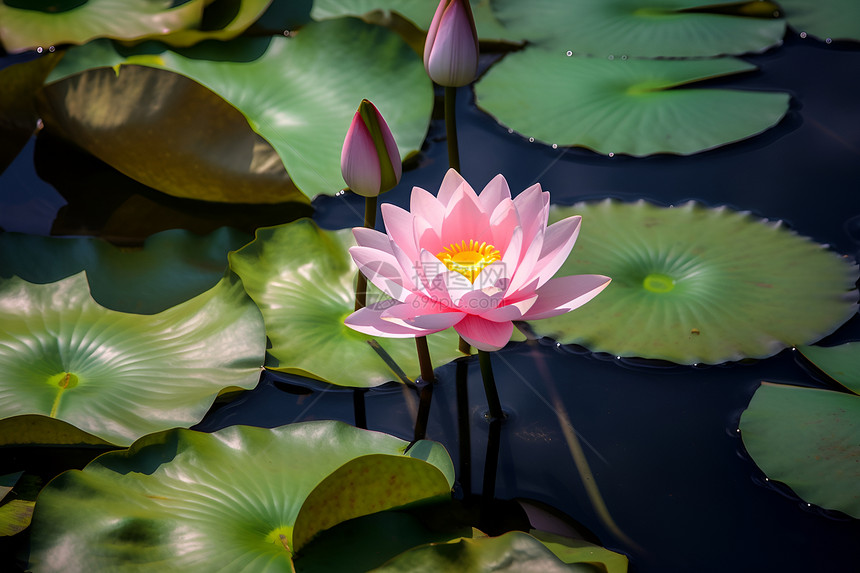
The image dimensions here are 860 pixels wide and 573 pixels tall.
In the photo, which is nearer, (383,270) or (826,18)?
(383,270)

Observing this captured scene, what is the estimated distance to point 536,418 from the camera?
62.8 inches

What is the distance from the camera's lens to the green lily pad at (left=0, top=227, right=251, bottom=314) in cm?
180

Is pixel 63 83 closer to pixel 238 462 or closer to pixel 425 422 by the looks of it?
pixel 238 462

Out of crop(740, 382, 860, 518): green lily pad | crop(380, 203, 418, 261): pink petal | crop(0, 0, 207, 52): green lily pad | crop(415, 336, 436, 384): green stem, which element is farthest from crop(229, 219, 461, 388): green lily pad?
crop(0, 0, 207, 52): green lily pad

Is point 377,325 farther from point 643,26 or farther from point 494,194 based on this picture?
point 643,26

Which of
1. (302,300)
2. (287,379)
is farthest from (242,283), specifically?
(287,379)

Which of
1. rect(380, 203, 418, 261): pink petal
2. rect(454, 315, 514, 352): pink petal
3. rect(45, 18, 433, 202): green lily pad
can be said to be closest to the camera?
rect(454, 315, 514, 352): pink petal

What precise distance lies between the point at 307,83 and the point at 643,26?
4.52 feet

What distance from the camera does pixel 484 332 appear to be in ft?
4.20

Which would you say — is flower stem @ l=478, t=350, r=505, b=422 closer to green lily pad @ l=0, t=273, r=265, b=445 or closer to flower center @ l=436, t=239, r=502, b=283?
flower center @ l=436, t=239, r=502, b=283

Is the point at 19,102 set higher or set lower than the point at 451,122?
lower

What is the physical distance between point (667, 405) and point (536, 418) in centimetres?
31

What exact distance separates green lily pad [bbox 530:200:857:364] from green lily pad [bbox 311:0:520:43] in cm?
115

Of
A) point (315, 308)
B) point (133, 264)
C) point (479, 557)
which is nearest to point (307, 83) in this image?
point (133, 264)
